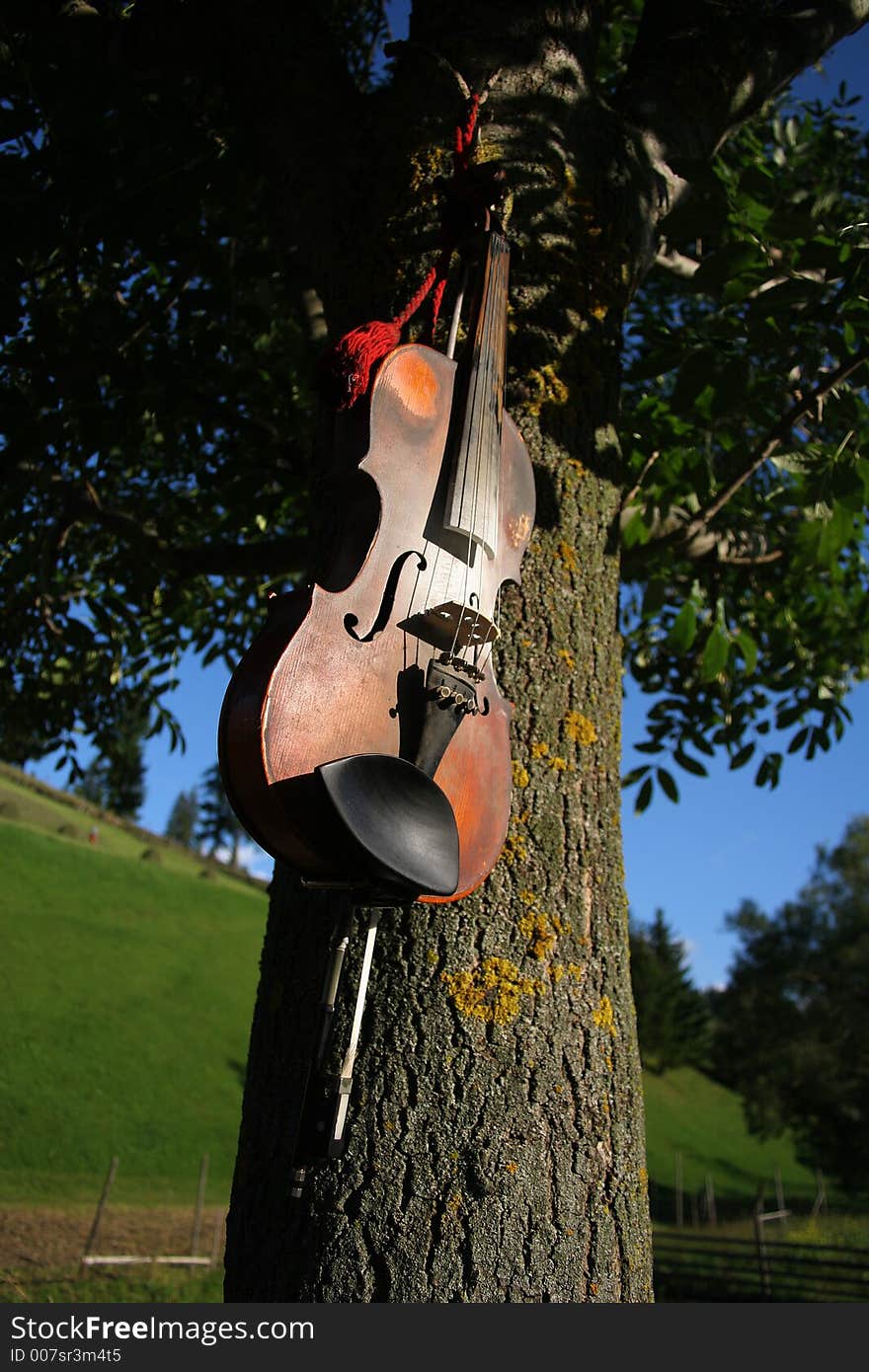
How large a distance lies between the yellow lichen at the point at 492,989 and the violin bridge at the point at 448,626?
64cm

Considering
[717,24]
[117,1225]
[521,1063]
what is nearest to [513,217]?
[717,24]

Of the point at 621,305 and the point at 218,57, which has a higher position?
the point at 218,57

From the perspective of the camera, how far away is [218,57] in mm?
3080

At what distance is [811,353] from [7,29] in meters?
2.66

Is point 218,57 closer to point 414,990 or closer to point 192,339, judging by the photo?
point 192,339

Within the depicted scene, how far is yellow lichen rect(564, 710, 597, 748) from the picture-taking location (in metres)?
2.13

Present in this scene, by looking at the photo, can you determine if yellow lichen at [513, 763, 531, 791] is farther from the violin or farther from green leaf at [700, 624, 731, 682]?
green leaf at [700, 624, 731, 682]

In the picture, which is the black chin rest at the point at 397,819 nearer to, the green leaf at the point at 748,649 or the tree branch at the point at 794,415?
the tree branch at the point at 794,415

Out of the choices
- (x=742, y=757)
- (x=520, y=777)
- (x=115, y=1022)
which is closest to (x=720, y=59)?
(x=520, y=777)

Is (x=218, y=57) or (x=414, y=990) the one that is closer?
(x=414, y=990)

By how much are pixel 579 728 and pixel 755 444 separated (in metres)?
2.92

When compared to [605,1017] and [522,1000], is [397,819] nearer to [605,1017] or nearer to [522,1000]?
[522,1000]

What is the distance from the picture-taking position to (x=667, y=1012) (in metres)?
38.3

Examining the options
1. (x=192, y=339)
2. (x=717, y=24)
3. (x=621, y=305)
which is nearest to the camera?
(x=621, y=305)
